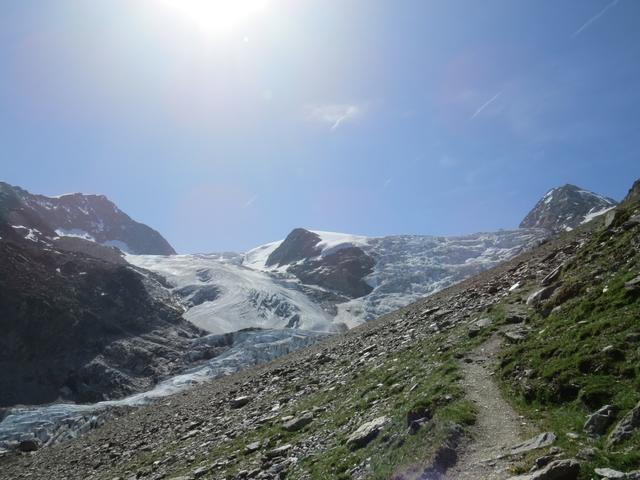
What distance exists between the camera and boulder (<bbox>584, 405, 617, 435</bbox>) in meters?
11.7

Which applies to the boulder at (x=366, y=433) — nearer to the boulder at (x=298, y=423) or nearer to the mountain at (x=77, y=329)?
the boulder at (x=298, y=423)

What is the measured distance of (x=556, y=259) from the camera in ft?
109

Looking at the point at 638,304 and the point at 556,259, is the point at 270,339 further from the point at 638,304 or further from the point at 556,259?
the point at 638,304

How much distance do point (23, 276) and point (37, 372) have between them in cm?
3494

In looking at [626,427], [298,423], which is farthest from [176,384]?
[626,427]

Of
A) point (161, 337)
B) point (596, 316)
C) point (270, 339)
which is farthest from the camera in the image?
point (161, 337)

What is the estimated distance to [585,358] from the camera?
14.5 metres

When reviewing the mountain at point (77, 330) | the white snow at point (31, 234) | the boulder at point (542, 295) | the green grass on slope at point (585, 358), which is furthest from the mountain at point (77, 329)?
the green grass on slope at point (585, 358)

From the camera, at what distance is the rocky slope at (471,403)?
12078mm

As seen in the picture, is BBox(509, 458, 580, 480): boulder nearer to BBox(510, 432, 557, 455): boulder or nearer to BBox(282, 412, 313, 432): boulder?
BBox(510, 432, 557, 455): boulder

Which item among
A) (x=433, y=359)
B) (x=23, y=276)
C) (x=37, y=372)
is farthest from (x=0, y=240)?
(x=433, y=359)

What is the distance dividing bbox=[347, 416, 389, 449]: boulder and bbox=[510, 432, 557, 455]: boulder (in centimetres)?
541

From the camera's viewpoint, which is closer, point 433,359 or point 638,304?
point 638,304

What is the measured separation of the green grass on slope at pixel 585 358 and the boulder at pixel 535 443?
28 centimetres
